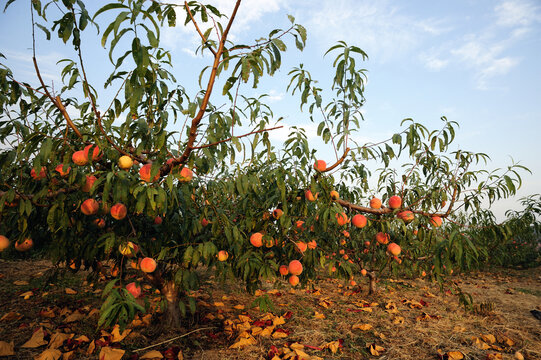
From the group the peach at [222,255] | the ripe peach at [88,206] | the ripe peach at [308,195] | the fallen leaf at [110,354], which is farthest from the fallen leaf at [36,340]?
the ripe peach at [308,195]

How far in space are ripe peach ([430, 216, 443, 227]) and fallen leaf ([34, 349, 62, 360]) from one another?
310 centimetres

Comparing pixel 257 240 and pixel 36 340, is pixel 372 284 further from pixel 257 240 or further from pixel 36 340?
pixel 36 340

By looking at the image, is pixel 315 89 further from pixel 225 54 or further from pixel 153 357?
pixel 153 357

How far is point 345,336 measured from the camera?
2865mm

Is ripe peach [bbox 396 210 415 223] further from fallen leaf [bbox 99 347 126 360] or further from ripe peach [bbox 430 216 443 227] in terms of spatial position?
fallen leaf [bbox 99 347 126 360]

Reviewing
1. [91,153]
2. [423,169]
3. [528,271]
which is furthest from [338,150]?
[528,271]

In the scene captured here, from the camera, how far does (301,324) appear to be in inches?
122

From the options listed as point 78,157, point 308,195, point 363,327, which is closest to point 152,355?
point 78,157

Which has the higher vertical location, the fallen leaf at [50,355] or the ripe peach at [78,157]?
the ripe peach at [78,157]

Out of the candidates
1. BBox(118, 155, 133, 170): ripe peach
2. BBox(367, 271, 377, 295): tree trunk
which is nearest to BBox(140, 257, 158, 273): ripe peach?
BBox(118, 155, 133, 170): ripe peach

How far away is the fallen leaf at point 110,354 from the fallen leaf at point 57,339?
49 centimetres

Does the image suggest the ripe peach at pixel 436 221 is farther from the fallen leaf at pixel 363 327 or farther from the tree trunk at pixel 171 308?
the tree trunk at pixel 171 308

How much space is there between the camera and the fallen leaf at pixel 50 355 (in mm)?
2051

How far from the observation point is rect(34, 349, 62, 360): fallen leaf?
2.05 m
